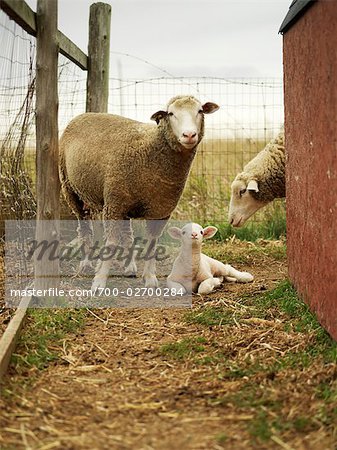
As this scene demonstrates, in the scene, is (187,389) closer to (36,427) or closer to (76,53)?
(36,427)

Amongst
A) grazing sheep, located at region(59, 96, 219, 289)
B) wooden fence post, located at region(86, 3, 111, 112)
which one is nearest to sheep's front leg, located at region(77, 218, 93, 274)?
→ grazing sheep, located at region(59, 96, 219, 289)

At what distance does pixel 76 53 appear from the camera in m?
7.57

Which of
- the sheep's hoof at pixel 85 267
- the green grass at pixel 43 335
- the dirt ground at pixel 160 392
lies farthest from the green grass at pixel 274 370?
the sheep's hoof at pixel 85 267

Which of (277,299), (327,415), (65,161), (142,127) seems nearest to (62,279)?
(65,161)

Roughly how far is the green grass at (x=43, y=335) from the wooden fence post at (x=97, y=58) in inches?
141

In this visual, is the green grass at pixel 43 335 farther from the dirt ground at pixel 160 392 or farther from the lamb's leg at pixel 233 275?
the lamb's leg at pixel 233 275

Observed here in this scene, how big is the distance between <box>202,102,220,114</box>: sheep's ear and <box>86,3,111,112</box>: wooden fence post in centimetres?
250

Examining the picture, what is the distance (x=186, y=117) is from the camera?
605 centimetres

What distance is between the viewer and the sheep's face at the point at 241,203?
8.81m

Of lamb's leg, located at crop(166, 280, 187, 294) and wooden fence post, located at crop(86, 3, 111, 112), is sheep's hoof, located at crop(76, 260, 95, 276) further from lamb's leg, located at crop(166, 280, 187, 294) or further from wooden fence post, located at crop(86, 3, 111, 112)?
wooden fence post, located at crop(86, 3, 111, 112)

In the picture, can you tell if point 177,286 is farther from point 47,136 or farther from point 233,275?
point 47,136

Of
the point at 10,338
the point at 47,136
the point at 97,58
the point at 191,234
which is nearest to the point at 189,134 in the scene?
the point at 191,234

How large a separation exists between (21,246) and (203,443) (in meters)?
4.54

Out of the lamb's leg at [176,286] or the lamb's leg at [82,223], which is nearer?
the lamb's leg at [176,286]
